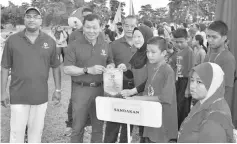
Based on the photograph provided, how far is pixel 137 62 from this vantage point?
305 cm

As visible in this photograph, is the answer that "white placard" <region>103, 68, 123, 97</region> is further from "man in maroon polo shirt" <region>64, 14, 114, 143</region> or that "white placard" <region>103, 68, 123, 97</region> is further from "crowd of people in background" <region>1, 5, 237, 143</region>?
"man in maroon polo shirt" <region>64, 14, 114, 143</region>

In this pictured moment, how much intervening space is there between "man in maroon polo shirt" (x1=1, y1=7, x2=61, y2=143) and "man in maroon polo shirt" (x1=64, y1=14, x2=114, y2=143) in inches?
11.4

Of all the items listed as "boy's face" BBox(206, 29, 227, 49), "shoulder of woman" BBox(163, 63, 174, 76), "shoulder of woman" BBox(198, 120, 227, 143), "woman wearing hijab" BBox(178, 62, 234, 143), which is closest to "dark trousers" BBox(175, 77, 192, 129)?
"boy's face" BBox(206, 29, 227, 49)

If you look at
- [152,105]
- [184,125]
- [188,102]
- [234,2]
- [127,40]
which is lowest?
[188,102]

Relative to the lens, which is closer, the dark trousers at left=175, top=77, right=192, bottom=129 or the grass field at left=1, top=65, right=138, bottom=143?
the grass field at left=1, top=65, right=138, bottom=143

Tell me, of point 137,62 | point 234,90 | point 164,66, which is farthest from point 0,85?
point 234,90

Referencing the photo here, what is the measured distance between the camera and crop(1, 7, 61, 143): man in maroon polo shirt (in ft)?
9.89

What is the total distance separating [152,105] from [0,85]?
1.92 meters

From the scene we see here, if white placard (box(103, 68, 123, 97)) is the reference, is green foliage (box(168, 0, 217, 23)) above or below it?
above

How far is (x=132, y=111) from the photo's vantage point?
2049 mm

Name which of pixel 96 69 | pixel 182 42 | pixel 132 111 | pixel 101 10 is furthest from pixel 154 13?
pixel 132 111

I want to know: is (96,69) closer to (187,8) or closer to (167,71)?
(167,71)

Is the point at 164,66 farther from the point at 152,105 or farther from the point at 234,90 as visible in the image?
the point at 234,90

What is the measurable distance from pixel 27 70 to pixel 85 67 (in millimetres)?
609
